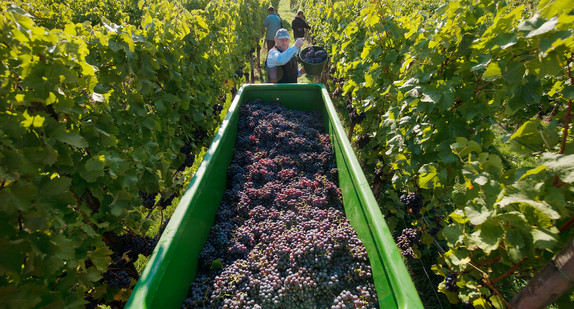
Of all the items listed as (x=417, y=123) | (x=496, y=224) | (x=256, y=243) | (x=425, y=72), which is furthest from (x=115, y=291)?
(x=425, y=72)

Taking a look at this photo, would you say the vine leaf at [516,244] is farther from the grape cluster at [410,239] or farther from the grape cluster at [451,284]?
the grape cluster at [410,239]

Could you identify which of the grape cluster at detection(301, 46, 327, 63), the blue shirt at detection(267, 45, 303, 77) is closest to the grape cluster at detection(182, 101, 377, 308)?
the blue shirt at detection(267, 45, 303, 77)

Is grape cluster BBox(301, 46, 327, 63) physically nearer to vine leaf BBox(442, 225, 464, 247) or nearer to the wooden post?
vine leaf BBox(442, 225, 464, 247)

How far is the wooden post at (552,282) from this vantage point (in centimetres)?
90

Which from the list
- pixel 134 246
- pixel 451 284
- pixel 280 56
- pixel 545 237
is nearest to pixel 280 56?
pixel 280 56

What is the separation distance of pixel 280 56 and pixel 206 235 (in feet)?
12.1

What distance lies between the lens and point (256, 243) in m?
1.95

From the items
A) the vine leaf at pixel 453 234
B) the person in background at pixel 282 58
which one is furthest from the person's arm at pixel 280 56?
the vine leaf at pixel 453 234

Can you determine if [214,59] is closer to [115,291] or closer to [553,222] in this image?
[115,291]

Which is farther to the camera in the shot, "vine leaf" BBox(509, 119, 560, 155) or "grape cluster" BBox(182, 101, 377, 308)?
"grape cluster" BBox(182, 101, 377, 308)

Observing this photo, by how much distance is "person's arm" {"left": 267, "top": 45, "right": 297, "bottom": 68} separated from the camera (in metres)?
4.76

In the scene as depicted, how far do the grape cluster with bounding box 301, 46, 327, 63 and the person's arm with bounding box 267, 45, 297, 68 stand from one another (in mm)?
688

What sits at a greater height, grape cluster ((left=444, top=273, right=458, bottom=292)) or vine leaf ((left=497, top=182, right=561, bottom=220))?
vine leaf ((left=497, top=182, right=561, bottom=220))

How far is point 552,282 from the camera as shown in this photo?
3.14 ft
